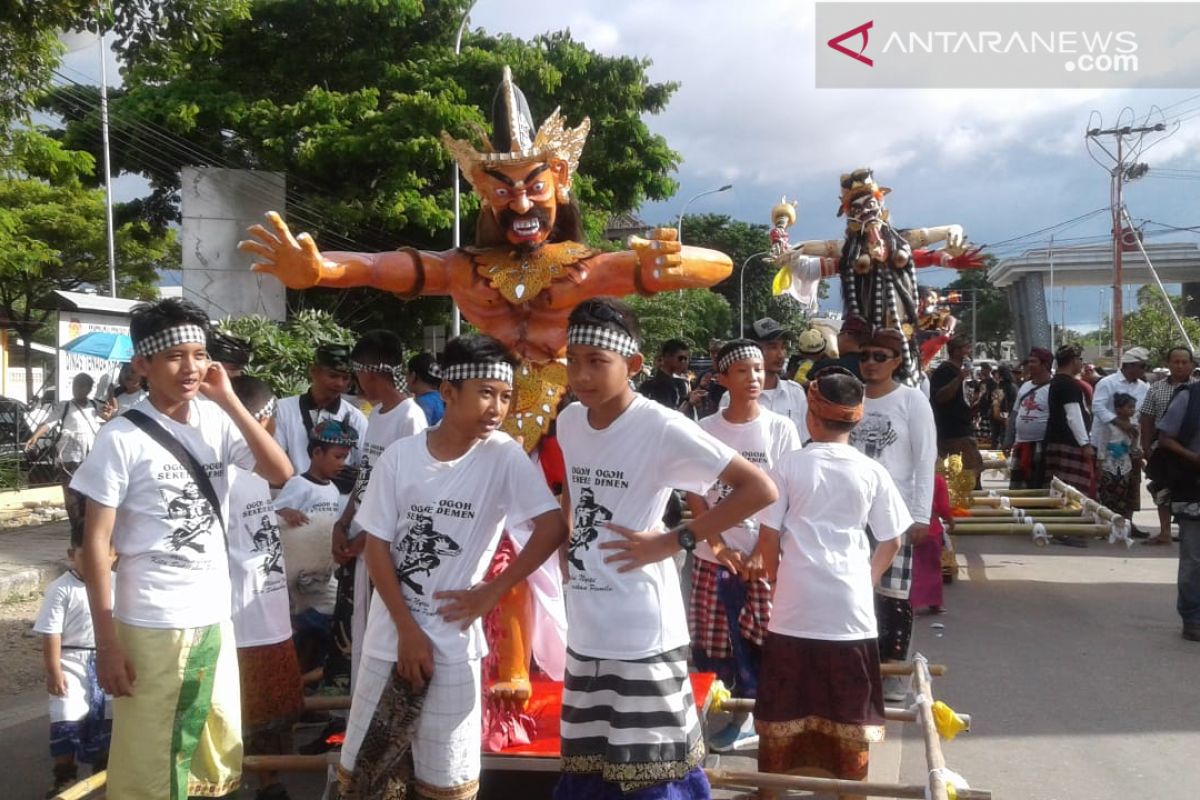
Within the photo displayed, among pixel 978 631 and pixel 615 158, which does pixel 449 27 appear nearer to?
pixel 615 158

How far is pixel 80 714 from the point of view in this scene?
3727 millimetres

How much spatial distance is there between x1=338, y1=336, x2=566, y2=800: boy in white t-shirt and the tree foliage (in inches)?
318

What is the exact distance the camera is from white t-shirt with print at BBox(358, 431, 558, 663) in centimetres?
264

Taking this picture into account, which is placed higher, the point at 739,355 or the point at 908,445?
the point at 739,355

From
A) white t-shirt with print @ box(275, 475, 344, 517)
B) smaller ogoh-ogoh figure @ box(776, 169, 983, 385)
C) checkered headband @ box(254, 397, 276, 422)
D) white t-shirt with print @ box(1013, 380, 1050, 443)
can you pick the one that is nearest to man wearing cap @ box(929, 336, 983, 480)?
white t-shirt with print @ box(1013, 380, 1050, 443)

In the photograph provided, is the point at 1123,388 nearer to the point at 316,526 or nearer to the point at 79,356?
the point at 316,526

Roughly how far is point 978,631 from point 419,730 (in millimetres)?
4538

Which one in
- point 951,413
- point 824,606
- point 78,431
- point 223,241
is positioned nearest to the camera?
point 824,606

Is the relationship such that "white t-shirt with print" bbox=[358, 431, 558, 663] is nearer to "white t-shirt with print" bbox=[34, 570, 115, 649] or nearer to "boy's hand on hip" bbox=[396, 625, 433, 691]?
"boy's hand on hip" bbox=[396, 625, 433, 691]

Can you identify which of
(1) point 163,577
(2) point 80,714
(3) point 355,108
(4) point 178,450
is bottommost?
(2) point 80,714

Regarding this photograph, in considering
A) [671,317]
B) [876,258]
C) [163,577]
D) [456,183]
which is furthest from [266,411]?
[671,317]

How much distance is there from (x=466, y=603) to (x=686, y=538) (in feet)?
1.97

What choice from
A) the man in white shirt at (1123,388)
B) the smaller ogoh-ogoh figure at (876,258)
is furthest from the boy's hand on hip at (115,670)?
the man in white shirt at (1123,388)

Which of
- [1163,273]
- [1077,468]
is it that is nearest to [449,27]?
[1077,468]
